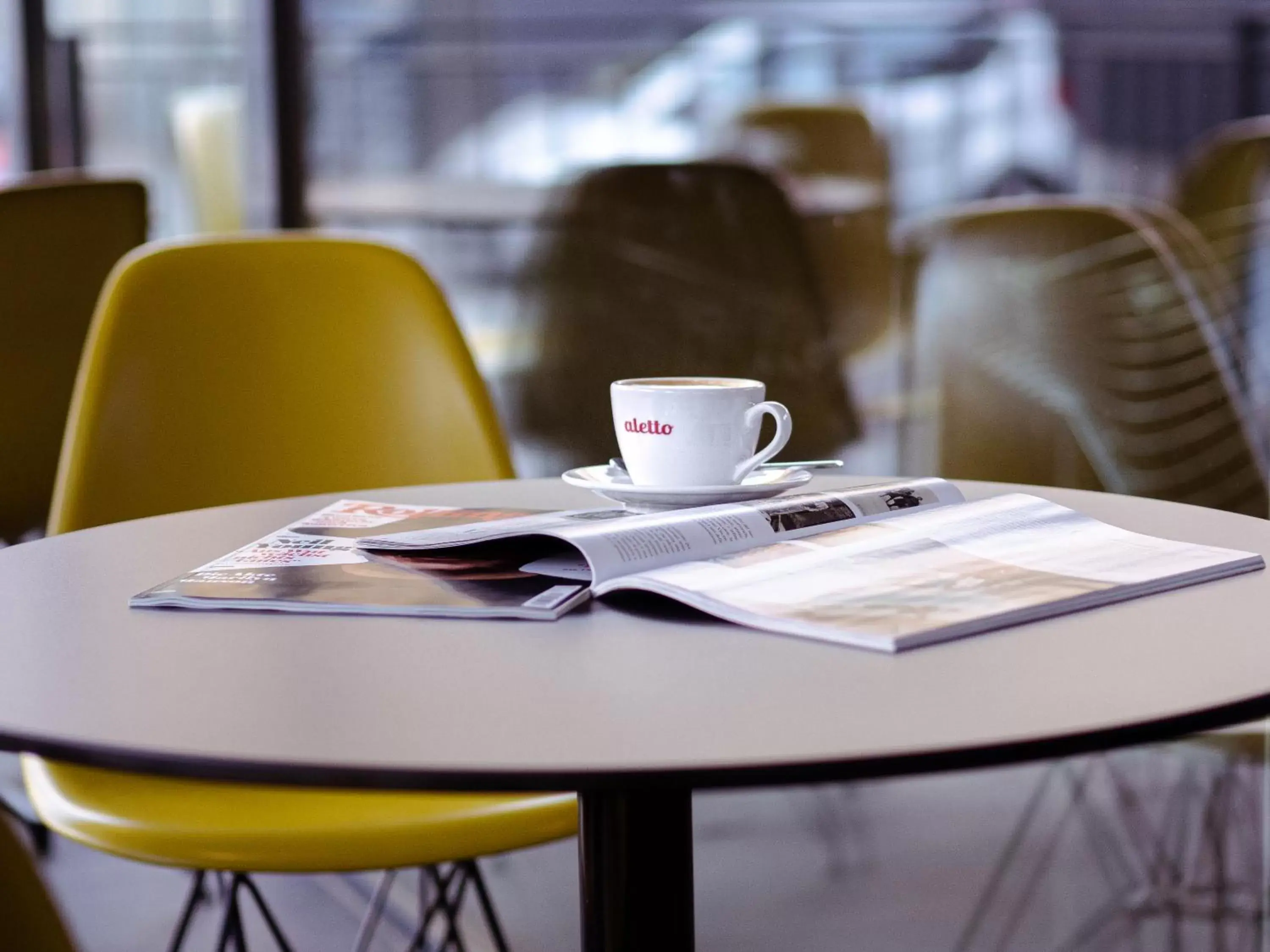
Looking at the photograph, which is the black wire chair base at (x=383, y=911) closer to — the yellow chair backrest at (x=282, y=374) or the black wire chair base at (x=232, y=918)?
the black wire chair base at (x=232, y=918)

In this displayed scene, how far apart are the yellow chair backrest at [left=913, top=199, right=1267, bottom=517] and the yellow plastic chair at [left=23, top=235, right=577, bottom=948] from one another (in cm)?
99

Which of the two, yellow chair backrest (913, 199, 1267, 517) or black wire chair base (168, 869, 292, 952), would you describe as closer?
black wire chair base (168, 869, 292, 952)

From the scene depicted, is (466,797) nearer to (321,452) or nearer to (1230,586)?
(321,452)

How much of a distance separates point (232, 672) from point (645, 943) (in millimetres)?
336

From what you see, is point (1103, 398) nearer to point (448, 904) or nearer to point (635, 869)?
point (448, 904)

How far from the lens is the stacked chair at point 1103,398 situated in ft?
7.41

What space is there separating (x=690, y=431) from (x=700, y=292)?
1.58m

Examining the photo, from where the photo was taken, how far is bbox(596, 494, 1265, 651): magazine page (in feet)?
2.33

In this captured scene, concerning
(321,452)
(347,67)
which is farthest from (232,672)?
(347,67)

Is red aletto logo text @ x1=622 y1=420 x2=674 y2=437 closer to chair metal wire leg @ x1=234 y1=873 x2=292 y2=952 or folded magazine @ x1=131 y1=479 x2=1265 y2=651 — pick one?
folded magazine @ x1=131 y1=479 x2=1265 y2=651

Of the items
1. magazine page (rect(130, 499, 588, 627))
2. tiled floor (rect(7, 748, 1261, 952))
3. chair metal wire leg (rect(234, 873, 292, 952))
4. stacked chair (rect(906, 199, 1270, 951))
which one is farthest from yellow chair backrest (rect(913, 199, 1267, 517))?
magazine page (rect(130, 499, 588, 627))

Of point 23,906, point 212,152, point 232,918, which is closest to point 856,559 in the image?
point 23,906

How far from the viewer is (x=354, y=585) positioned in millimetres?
810

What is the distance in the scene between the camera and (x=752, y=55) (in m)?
2.46
